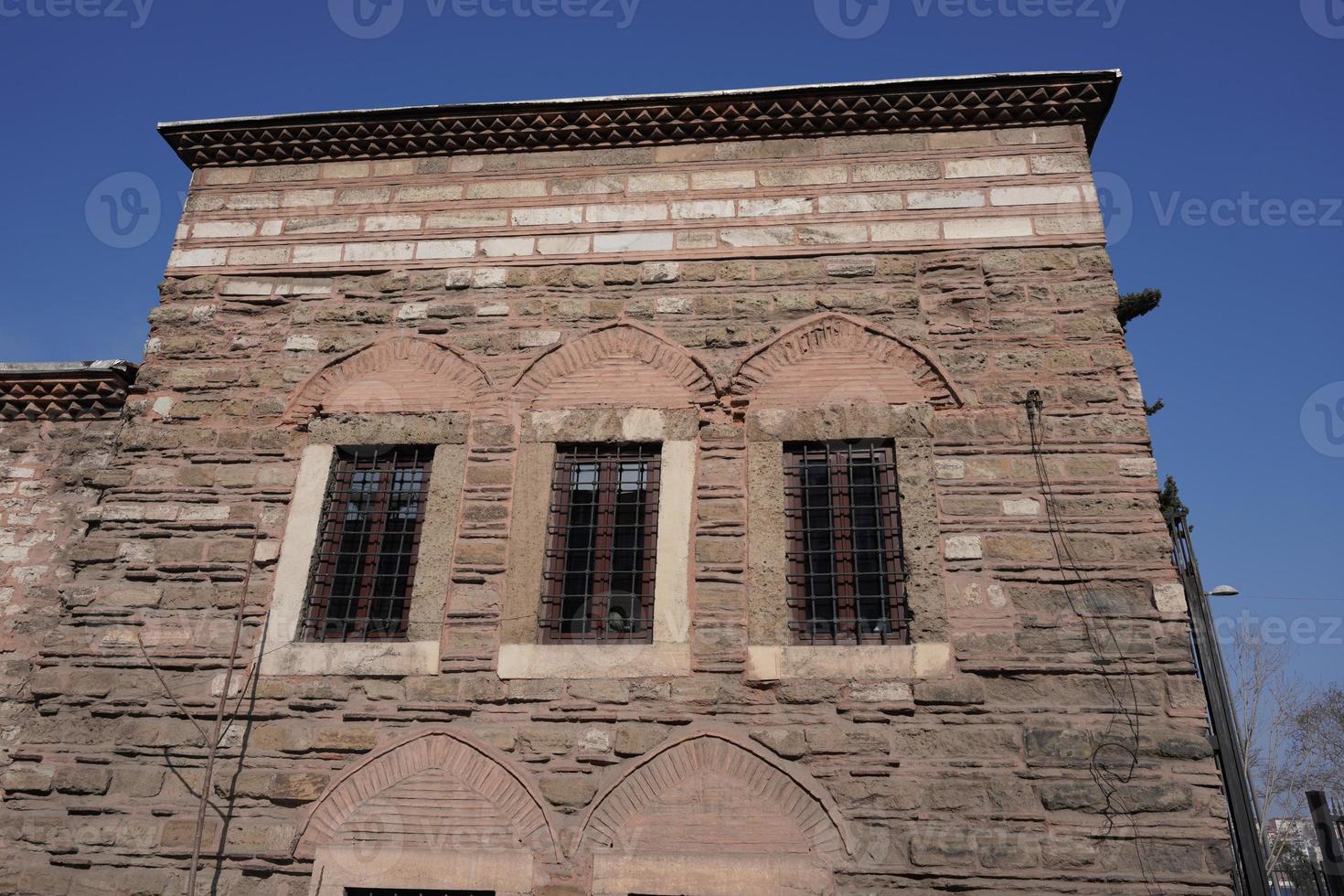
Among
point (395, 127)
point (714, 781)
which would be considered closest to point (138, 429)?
point (395, 127)

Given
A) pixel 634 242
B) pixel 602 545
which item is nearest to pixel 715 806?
pixel 602 545

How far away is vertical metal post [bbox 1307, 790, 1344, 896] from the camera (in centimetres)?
568

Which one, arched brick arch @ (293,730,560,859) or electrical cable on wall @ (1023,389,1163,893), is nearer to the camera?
electrical cable on wall @ (1023,389,1163,893)

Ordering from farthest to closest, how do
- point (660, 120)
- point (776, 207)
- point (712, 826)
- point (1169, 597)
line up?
point (660, 120)
point (776, 207)
point (1169, 597)
point (712, 826)

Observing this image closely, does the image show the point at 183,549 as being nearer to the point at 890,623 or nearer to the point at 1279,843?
the point at 890,623

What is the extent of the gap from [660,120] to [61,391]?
467 centimetres

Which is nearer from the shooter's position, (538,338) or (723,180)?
(538,338)

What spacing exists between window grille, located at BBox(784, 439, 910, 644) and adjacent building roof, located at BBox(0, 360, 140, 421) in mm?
4724

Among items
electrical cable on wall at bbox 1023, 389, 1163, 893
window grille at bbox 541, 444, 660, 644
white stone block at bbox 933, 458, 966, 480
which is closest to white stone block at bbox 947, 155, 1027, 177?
electrical cable on wall at bbox 1023, 389, 1163, 893

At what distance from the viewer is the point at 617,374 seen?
5.87m

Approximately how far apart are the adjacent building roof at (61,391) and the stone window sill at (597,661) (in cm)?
364

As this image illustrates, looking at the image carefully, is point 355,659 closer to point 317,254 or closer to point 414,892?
point 414,892

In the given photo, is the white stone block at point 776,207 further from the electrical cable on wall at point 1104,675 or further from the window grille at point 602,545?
the electrical cable on wall at point 1104,675

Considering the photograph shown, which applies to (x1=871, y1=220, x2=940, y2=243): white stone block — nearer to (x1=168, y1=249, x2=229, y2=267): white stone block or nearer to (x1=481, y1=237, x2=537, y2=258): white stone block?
(x1=481, y1=237, x2=537, y2=258): white stone block
